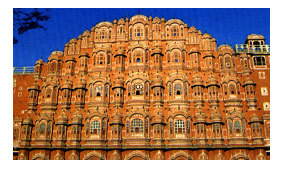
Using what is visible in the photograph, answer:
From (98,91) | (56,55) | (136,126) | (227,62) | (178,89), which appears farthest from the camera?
(56,55)

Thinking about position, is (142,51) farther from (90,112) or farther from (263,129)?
(263,129)

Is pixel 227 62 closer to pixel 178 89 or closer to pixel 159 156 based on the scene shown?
pixel 178 89

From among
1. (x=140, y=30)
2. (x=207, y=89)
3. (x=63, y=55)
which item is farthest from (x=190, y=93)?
(x=63, y=55)

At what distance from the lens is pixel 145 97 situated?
23.6m

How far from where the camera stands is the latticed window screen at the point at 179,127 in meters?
22.6

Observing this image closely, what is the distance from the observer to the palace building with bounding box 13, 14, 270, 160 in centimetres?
2216

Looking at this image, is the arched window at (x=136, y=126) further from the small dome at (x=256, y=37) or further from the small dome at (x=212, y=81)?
the small dome at (x=256, y=37)

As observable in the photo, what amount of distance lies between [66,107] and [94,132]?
3367 mm

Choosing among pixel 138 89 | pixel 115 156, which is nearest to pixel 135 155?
pixel 115 156

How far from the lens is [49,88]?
24750 mm

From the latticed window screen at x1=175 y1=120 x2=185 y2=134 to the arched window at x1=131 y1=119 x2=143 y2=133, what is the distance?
9.48 ft

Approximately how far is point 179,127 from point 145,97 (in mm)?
3802

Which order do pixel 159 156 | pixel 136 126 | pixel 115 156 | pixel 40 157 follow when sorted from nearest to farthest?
pixel 159 156, pixel 115 156, pixel 40 157, pixel 136 126

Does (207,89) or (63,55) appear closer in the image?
(207,89)
